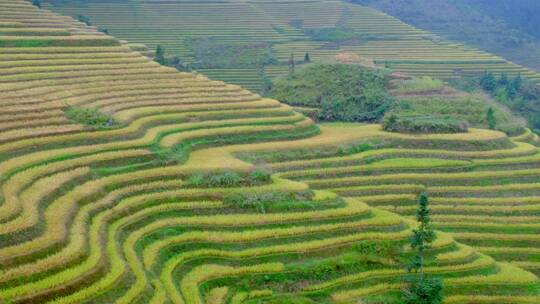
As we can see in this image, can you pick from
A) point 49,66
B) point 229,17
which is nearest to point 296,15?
point 229,17

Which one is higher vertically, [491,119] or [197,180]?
[197,180]

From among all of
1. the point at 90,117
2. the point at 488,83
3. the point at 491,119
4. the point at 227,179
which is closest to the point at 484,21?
the point at 488,83

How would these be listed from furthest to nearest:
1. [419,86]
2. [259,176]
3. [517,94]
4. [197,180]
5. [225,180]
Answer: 1. [517,94]
2. [419,86]
3. [259,176]
4. [225,180]
5. [197,180]

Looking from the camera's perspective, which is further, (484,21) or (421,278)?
(484,21)

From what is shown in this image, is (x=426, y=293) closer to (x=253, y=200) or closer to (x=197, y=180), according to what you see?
(x=253, y=200)

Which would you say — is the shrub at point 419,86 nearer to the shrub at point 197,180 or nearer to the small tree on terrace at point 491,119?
the small tree on terrace at point 491,119

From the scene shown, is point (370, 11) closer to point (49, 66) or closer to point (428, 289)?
point (49, 66)

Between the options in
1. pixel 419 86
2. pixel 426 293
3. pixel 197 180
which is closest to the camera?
pixel 426 293
